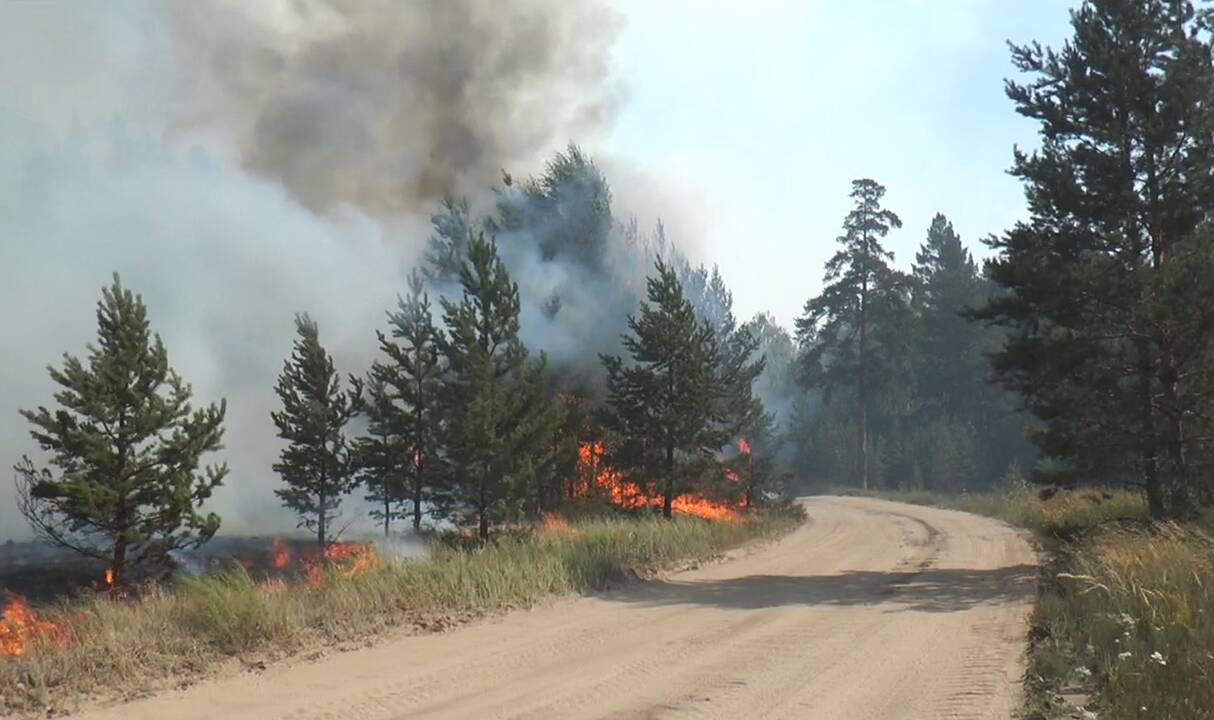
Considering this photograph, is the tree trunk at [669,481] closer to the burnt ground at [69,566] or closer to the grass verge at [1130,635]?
the burnt ground at [69,566]

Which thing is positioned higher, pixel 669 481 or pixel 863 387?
pixel 863 387

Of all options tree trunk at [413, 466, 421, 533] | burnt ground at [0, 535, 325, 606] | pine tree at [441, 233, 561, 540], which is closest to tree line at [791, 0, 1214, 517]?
pine tree at [441, 233, 561, 540]

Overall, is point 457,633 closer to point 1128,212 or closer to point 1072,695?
point 1072,695

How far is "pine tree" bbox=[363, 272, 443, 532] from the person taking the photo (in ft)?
87.0

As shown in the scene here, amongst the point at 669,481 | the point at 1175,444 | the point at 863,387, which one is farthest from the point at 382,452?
the point at 863,387

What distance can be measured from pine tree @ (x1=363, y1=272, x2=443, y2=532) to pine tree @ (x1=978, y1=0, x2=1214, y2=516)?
16.8 meters

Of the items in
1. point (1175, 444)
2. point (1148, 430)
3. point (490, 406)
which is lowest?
point (1175, 444)

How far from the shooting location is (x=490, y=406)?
2105cm

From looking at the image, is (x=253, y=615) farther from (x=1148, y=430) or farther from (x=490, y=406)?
(x=1148, y=430)

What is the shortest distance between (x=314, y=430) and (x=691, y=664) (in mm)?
21356

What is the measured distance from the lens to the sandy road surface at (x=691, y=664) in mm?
6676

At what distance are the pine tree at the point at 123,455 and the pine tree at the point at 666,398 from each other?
447 inches

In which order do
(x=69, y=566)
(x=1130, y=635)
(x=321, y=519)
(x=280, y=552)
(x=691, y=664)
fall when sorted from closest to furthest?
(x=1130, y=635) < (x=691, y=664) < (x=69, y=566) < (x=280, y=552) < (x=321, y=519)

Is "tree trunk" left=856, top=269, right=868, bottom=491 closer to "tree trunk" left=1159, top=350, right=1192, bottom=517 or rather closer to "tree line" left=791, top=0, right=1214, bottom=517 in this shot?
"tree line" left=791, top=0, right=1214, bottom=517
